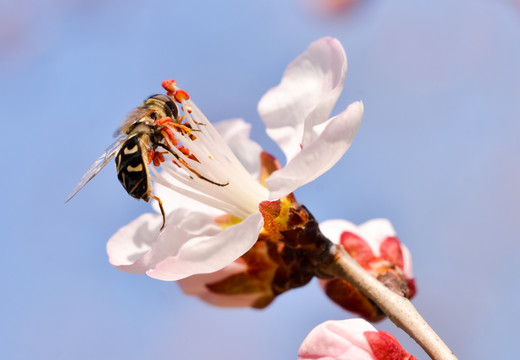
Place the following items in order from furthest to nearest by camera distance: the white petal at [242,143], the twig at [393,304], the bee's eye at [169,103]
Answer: the white petal at [242,143]
the bee's eye at [169,103]
the twig at [393,304]

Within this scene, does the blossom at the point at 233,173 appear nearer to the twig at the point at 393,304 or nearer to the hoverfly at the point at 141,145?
the hoverfly at the point at 141,145

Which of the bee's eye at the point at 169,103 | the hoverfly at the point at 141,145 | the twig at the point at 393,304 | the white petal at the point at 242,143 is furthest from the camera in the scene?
the white petal at the point at 242,143

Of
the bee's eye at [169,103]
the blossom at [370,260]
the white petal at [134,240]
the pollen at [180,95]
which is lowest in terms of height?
the blossom at [370,260]

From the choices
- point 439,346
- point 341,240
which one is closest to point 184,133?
point 341,240

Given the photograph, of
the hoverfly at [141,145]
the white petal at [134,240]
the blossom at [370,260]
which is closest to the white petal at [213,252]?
the hoverfly at [141,145]

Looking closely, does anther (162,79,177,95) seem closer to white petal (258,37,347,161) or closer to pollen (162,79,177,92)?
pollen (162,79,177,92)

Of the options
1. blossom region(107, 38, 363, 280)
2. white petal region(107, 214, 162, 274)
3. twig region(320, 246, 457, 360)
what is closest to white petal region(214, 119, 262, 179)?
blossom region(107, 38, 363, 280)

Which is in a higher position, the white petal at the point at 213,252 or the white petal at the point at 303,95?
the white petal at the point at 303,95
